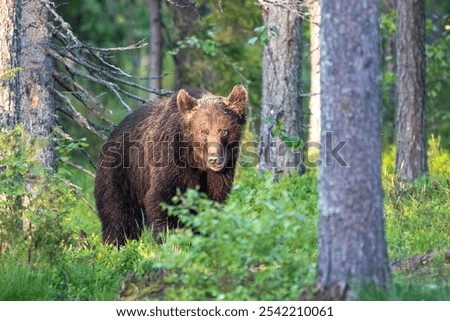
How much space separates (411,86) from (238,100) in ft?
13.5

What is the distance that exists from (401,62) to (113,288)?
7.87m

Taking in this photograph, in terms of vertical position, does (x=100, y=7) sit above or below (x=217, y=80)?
above

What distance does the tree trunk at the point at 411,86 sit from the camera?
14070 mm

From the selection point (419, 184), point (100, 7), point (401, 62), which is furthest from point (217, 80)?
point (419, 184)

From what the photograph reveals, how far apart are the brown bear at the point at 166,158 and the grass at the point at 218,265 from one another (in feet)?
5.19

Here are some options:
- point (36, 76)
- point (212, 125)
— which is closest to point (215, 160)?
point (212, 125)

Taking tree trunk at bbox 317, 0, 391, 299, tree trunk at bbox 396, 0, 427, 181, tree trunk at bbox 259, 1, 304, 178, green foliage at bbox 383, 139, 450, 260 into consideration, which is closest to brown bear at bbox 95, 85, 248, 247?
green foliage at bbox 383, 139, 450, 260

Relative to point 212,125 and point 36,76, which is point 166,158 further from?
point 36,76

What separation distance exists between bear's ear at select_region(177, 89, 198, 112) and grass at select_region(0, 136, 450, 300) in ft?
6.87

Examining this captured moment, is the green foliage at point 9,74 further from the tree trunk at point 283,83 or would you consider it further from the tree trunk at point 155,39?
the tree trunk at point 155,39

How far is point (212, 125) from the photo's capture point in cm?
1090

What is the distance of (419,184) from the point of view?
12.1 meters
